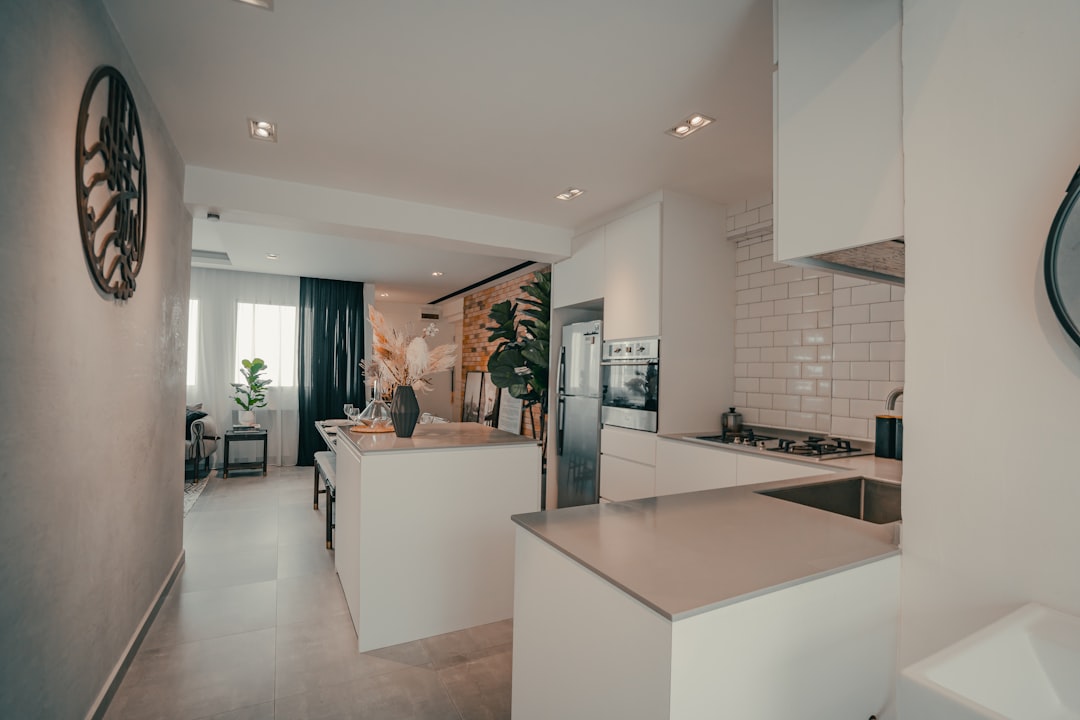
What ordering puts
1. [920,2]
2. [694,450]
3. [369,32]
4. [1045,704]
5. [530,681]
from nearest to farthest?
[1045,704]
[920,2]
[530,681]
[369,32]
[694,450]

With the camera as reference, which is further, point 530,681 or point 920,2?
point 530,681

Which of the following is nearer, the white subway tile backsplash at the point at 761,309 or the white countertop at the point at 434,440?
the white countertop at the point at 434,440

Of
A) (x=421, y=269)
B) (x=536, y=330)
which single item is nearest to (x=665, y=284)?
(x=536, y=330)

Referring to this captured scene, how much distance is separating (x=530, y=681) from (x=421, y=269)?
582cm

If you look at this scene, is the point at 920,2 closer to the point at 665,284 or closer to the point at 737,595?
the point at 737,595

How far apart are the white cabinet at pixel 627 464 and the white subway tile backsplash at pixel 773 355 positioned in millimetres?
915

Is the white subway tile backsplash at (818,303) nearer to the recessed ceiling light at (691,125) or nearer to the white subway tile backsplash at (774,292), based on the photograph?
the white subway tile backsplash at (774,292)

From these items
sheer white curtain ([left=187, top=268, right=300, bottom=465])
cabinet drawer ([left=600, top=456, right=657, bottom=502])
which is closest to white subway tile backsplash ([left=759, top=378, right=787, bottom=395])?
cabinet drawer ([left=600, top=456, right=657, bottom=502])

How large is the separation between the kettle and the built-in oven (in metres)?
0.53

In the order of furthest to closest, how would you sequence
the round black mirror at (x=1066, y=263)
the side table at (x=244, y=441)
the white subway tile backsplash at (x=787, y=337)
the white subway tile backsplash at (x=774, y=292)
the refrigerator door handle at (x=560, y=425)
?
the side table at (x=244, y=441)
the refrigerator door handle at (x=560, y=425)
the white subway tile backsplash at (x=774, y=292)
the white subway tile backsplash at (x=787, y=337)
the round black mirror at (x=1066, y=263)

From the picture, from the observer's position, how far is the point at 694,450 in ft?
10.1

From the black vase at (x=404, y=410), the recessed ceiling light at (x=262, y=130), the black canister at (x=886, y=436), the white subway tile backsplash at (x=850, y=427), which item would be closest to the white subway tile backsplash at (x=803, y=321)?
the white subway tile backsplash at (x=850, y=427)

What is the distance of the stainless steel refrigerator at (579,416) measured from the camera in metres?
4.03

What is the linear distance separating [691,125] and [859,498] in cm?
181
